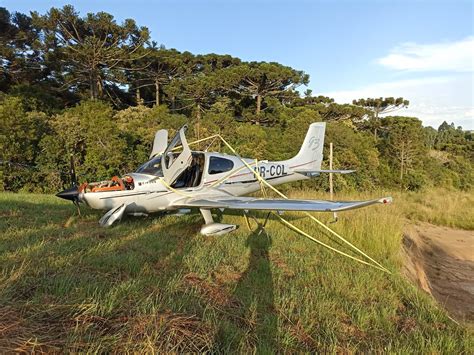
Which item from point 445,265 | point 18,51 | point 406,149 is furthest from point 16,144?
point 406,149

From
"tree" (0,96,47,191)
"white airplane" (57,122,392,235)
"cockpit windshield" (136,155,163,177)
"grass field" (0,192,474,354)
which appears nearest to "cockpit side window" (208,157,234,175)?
"white airplane" (57,122,392,235)

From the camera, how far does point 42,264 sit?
14.1 ft

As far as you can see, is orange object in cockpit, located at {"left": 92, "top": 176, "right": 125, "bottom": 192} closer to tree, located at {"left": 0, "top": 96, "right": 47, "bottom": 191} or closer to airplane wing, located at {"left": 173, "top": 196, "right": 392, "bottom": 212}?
airplane wing, located at {"left": 173, "top": 196, "right": 392, "bottom": 212}

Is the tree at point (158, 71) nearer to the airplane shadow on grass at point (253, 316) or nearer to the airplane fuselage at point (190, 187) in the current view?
the airplane fuselage at point (190, 187)

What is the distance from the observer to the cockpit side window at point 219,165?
8.62 meters

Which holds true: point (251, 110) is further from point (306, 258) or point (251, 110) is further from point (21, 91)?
point (306, 258)

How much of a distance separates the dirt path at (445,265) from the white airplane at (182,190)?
2631 millimetres

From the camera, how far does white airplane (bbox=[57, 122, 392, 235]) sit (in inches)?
274

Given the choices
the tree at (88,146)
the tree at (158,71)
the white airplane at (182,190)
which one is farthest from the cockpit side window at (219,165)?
the tree at (158,71)

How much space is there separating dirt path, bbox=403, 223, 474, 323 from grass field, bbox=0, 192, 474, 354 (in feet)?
3.62

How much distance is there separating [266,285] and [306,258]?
4.95ft

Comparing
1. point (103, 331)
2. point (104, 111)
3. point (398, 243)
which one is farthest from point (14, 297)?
point (104, 111)

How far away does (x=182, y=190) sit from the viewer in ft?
26.4

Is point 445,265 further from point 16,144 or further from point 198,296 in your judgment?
point 16,144
